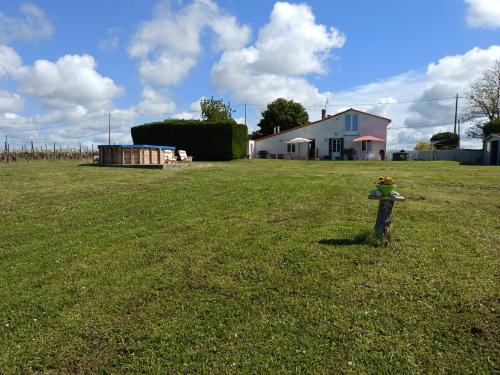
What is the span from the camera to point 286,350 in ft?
11.6

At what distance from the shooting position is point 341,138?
35.9 metres

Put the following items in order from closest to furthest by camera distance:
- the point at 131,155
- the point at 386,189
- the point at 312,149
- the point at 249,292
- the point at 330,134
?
the point at 249,292 < the point at 386,189 < the point at 131,155 < the point at 330,134 < the point at 312,149

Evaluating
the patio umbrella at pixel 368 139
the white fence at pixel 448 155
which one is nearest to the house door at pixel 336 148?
the patio umbrella at pixel 368 139

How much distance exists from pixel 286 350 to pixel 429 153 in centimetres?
3548

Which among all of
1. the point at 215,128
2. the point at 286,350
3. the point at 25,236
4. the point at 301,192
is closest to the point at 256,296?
the point at 286,350

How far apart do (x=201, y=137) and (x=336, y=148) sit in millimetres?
14071

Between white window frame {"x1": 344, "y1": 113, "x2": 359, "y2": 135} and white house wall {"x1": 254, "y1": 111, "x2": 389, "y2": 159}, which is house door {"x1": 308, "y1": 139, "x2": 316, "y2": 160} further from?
white window frame {"x1": 344, "y1": 113, "x2": 359, "y2": 135}

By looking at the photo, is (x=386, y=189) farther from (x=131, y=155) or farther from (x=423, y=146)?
(x=423, y=146)

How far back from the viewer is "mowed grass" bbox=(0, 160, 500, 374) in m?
3.48

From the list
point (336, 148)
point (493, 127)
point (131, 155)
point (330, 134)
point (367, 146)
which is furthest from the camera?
point (330, 134)

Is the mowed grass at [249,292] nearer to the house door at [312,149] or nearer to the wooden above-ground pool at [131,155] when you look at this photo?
the wooden above-ground pool at [131,155]

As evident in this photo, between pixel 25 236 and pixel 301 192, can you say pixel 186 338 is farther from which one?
pixel 301 192

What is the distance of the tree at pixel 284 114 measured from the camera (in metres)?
54.7

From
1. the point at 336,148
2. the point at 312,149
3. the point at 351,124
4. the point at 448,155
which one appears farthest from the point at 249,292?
the point at 448,155
